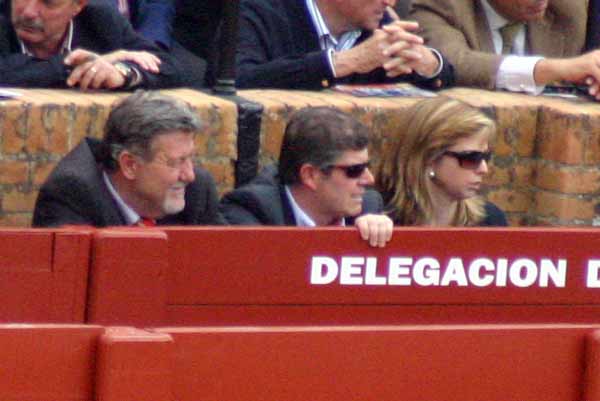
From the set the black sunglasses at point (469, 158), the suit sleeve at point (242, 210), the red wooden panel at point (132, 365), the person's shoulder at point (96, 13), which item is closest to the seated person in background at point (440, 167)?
the black sunglasses at point (469, 158)

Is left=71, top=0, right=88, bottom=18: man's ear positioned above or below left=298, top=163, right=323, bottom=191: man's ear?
above

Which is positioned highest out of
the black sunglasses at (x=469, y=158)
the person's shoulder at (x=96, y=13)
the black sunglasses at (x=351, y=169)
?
the person's shoulder at (x=96, y=13)

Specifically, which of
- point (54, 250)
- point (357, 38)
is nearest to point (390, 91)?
point (357, 38)

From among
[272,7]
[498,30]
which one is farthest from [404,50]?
[498,30]

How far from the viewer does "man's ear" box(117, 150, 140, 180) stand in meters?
6.32

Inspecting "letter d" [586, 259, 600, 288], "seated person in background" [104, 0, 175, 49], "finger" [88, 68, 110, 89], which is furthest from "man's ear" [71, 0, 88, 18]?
"letter d" [586, 259, 600, 288]

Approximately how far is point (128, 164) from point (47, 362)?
1.44 m

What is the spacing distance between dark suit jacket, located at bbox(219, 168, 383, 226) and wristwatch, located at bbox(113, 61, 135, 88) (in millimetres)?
729

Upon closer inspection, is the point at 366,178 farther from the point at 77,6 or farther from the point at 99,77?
the point at 77,6

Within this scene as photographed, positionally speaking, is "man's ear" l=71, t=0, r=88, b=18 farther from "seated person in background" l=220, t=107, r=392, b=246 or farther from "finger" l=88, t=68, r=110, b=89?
"seated person in background" l=220, t=107, r=392, b=246

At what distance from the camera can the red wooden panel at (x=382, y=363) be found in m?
5.19

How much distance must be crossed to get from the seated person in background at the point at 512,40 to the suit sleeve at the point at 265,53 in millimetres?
652

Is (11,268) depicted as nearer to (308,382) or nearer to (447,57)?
(308,382)

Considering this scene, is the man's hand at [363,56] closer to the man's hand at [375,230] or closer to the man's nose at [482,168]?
the man's nose at [482,168]
